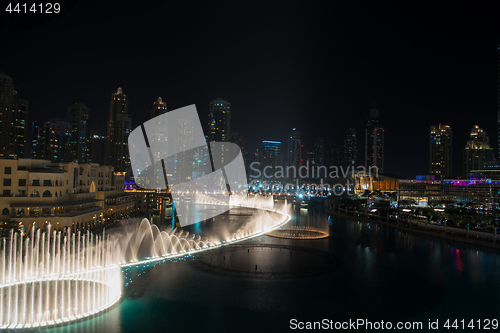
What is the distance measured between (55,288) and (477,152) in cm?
14878

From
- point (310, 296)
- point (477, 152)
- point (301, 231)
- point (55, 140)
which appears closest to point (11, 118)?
point (55, 140)

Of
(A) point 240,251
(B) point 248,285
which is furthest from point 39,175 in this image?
(B) point 248,285

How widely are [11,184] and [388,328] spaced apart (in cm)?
3876

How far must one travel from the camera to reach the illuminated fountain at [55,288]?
1514cm

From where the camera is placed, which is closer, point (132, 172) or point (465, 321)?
point (465, 321)

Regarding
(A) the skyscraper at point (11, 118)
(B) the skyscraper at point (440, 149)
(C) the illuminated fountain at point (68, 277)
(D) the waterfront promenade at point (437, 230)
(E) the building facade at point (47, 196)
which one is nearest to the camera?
(C) the illuminated fountain at point (68, 277)

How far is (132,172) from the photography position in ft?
452

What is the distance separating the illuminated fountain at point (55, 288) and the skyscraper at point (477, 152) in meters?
136

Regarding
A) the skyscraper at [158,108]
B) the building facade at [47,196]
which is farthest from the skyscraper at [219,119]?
the building facade at [47,196]

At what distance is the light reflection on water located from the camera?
15.1 metres

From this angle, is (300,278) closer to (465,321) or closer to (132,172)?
(465,321)

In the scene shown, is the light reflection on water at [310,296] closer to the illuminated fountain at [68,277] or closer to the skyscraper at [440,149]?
the illuminated fountain at [68,277]

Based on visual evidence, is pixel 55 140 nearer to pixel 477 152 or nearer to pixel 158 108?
pixel 158 108

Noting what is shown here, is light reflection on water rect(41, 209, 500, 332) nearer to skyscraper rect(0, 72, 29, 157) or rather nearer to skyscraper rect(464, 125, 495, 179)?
skyscraper rect(0, 72, 29, 157)
